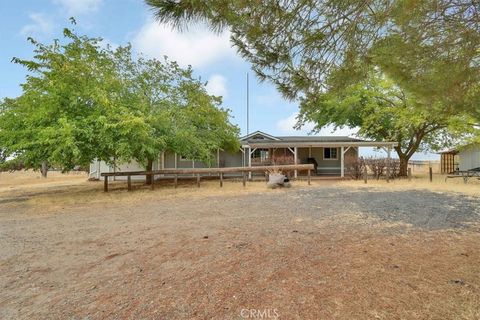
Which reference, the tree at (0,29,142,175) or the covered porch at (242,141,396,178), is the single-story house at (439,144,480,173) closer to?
the covered porch at (242,141,396,178)

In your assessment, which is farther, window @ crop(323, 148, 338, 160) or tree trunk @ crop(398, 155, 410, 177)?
window @ crop(323, 148, 338, 160)

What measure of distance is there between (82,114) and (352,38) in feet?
33.9

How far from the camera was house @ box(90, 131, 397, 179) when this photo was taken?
1856cm

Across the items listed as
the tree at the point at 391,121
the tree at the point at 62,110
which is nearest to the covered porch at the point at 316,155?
the tree at the point at 391,121

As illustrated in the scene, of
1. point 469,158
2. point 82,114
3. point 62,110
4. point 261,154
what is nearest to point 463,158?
point 469,158

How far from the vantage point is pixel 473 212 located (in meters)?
7.81

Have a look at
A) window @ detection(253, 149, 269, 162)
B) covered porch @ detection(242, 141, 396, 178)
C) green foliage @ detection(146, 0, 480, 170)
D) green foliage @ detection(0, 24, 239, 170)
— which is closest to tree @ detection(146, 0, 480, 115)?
green foliage @ detection(146, 0, 480, 170)

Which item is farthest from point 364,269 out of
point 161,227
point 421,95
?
point 161,227

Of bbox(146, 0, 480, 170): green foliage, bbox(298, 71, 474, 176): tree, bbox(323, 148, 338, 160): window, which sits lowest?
bbox(323, 148, 338, 160): window

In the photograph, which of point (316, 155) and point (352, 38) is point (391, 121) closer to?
point (316, 155)

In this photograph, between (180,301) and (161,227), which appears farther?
(161,227)

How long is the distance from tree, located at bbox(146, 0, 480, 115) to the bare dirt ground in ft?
8.00

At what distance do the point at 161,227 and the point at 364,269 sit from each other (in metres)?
4.00

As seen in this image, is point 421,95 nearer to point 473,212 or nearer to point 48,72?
point 473,212
